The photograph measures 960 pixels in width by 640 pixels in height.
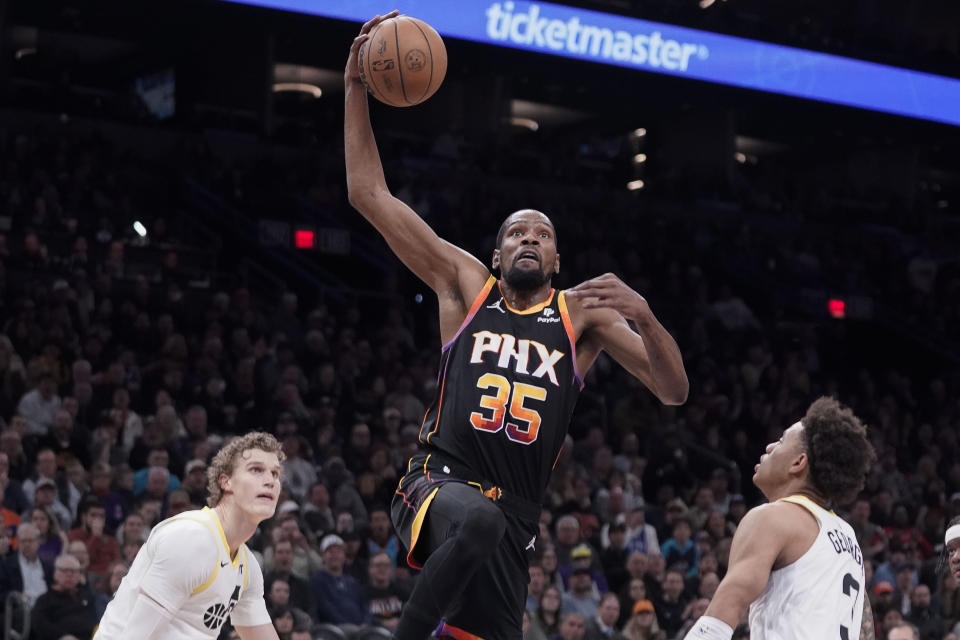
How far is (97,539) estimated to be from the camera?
9.92 m

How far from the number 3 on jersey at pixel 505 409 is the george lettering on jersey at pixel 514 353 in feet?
0.19

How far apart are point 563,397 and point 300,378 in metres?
8.60

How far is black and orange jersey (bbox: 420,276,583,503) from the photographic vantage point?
5152mm

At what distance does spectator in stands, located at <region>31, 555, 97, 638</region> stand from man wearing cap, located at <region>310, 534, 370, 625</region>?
175 centimetres

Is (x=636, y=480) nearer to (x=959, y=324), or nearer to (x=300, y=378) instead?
(x=300, y=378)

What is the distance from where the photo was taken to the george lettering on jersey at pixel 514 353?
5234 millimetres

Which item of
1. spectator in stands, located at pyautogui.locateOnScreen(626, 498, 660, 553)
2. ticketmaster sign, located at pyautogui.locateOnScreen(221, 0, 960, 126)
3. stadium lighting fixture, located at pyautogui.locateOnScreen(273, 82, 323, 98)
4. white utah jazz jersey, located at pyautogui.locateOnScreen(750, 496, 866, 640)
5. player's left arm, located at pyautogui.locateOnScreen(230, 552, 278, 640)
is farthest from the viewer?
stadium lighting fixture, located at pyautogui.locateOnScreen(273, 82, 323, 98)

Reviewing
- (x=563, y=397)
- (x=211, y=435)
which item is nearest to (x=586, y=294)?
(x=563, y=397)

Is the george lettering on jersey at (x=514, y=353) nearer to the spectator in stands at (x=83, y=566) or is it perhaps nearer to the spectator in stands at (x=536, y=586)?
the spectator in stands at (x=83, y=566)

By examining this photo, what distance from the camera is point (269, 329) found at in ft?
50.9

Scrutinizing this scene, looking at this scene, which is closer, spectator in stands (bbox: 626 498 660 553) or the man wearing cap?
the man wearing cap

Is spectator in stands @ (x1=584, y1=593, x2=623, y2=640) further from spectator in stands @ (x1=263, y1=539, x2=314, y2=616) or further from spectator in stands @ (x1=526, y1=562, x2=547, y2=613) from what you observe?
spectator in stands @ (x1=263, y1=539, x2=314, y2=616)

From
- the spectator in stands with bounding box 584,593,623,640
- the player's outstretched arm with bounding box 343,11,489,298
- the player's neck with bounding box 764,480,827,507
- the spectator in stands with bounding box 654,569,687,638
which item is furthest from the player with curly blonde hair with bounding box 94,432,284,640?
the spectator in stands with bounding box 654,569,687,638

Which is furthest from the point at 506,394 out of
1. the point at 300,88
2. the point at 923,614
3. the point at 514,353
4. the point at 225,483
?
the point at 300,88
